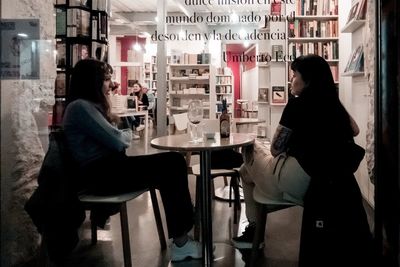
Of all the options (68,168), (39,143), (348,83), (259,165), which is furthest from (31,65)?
(348,83)

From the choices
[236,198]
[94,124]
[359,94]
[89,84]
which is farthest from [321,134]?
[359,94]

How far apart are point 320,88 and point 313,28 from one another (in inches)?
124

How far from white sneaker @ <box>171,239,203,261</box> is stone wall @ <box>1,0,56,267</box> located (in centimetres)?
77

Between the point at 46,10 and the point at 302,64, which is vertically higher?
the point at 46,10

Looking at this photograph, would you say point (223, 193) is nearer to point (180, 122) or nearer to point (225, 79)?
point (180, 122)

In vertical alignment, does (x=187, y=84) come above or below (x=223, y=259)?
above

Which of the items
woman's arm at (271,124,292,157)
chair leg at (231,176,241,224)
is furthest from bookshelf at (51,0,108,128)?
woman's arm at (271,124,292,157)

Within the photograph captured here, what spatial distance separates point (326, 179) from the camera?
6.20 ft

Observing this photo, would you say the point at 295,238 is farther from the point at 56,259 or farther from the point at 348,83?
the point at 348,83

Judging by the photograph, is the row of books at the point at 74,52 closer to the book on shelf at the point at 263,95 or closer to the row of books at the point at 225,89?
the book on shelf at the point at 263,95

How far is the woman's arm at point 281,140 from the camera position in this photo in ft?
6.61

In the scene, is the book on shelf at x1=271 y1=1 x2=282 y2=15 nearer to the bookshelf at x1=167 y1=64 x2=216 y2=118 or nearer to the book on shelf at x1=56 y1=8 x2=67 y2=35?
the book on shelf at x1=56 y1=8 x2=67 y2=35

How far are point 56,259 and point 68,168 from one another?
1.49 feet

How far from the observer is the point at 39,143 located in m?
2.26
